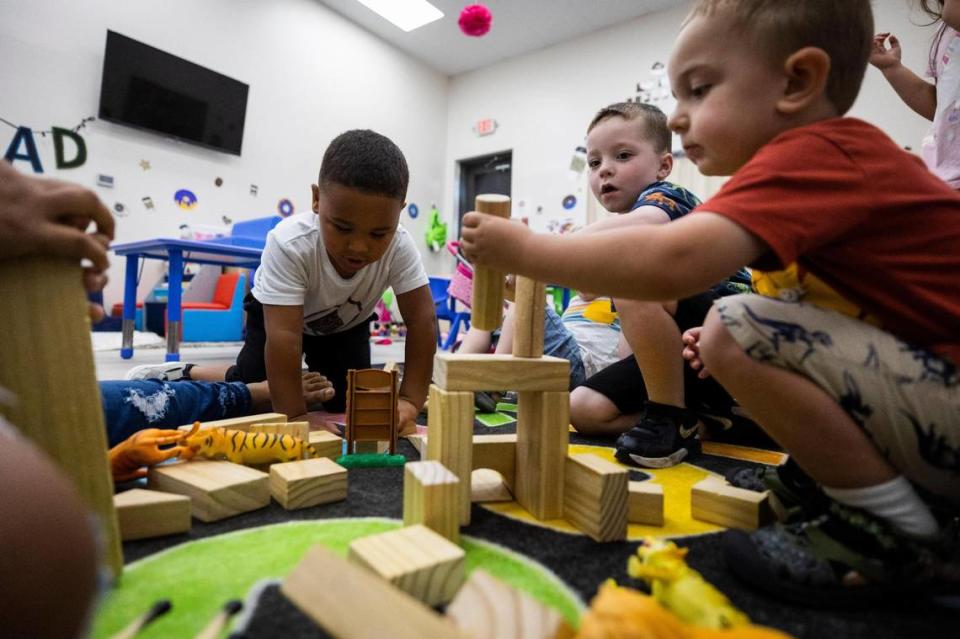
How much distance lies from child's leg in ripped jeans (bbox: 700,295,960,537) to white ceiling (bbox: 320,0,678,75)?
4003 millimetres

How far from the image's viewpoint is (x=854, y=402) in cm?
50

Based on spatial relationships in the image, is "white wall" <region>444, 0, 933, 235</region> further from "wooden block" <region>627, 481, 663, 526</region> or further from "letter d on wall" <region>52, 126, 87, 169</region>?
"wooden block" <region>627, 481, 663, 526</region>

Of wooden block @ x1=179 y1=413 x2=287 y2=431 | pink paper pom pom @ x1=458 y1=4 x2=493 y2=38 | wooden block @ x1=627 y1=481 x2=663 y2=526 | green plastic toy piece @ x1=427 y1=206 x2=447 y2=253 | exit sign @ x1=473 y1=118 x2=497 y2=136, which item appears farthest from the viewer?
green plastic toy piece @ x1=427 y1=206 x2=447 y2=253

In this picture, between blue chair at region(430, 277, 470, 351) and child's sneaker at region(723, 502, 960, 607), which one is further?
blue chair at region(430, 277, 470, 351)

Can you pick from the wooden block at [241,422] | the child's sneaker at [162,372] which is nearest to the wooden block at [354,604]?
the wooden block at [241,422]

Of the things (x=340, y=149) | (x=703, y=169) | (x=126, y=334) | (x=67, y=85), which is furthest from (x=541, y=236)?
(x=67, y=85)

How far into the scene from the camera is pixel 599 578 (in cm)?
49

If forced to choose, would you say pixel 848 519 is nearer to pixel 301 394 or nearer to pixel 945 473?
pixel 945 473

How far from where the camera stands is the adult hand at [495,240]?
1.68 feet

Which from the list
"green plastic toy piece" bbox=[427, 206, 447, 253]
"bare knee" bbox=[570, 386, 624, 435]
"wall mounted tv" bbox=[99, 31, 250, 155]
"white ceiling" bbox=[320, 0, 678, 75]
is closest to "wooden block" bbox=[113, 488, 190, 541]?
"bare knee" bbox=[570, 386, 624, 435]

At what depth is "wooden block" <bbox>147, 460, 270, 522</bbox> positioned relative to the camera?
1.95ft

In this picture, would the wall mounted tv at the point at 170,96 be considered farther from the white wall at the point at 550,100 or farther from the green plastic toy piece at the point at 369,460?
the green plastic toy piece at the point at 369,460

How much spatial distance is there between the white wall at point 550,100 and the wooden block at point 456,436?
11.2ft

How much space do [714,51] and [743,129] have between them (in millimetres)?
84
